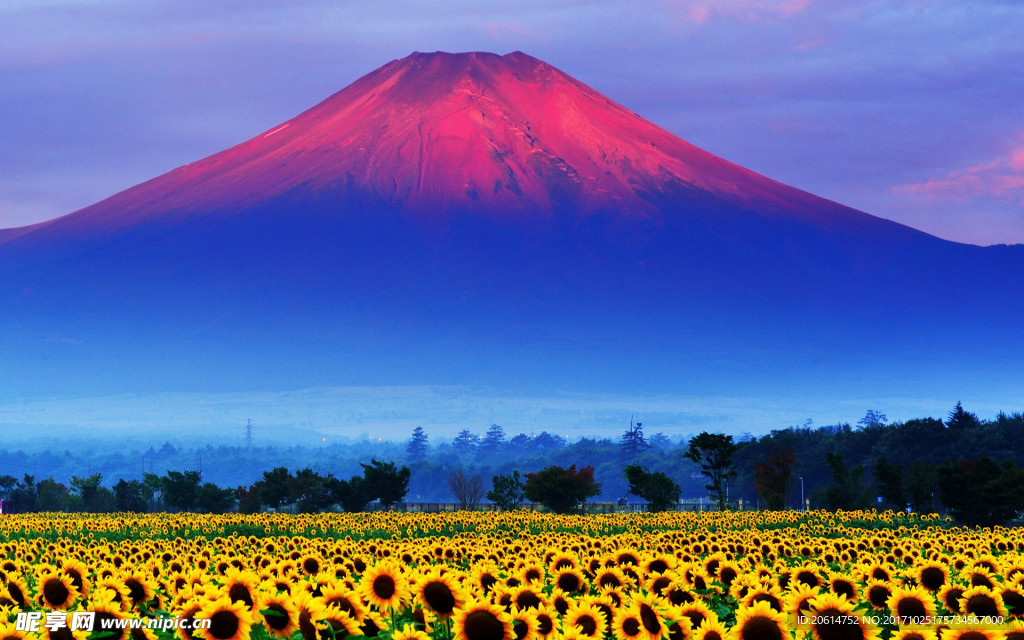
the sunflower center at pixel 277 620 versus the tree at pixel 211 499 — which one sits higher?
the sunflower center at pixel 277 620

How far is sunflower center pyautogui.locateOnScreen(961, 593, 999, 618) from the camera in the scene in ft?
34.1

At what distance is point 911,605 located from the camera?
10.1m

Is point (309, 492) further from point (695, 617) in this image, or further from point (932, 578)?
point (695, 617)

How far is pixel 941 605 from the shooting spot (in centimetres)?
1120

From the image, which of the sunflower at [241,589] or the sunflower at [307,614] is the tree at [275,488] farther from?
the sunflower at [307,614]

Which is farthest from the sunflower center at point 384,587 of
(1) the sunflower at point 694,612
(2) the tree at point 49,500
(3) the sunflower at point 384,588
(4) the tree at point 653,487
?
(2) the tree at point 49,500

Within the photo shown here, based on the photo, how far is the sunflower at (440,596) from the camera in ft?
29.9

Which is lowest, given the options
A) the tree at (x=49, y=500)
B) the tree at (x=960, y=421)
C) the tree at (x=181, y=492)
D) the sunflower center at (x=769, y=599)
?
the tree at (x=49, y=500)

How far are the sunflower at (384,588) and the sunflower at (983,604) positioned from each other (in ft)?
16.3

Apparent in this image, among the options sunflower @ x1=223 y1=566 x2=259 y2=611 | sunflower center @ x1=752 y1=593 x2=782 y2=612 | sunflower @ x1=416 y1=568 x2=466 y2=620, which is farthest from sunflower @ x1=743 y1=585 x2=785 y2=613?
sunflower @ x1=223 y1=566 x2=259 y2=611

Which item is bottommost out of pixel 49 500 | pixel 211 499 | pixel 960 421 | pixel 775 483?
pixel 49 500

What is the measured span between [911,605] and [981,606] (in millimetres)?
825

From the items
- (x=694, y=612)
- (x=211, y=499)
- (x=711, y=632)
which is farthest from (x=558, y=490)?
(x=711, y=632)

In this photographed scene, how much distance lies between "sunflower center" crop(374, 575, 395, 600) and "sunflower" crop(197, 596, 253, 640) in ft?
5.11
